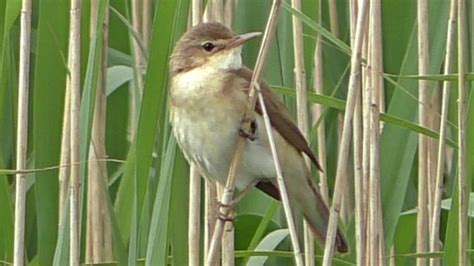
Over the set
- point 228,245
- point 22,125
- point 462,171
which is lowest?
point 228,245

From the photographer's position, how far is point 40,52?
2.17 m

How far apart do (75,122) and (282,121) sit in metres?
0.43

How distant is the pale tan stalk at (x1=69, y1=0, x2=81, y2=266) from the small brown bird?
20cm

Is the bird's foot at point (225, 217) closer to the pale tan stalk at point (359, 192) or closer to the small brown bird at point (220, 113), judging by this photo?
the small brown bird at point (220, 113)

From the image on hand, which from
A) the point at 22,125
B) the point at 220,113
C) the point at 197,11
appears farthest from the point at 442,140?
the point at 22,125

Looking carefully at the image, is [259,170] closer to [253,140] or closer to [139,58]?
[253,140]

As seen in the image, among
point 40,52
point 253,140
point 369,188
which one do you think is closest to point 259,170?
point 253,140

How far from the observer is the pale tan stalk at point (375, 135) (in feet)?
6.36

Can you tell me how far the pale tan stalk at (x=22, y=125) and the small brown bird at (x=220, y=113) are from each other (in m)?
0.30

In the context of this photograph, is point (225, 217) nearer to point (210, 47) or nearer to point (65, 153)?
point (210, 47)

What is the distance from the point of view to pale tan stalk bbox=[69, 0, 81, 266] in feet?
6.73

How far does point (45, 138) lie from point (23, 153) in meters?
0.10

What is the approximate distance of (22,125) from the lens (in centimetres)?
212

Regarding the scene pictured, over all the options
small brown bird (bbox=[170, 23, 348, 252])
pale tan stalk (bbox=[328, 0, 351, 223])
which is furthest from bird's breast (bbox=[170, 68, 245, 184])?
pale tan stalk (bbox=[328, 0, 351, 223])
